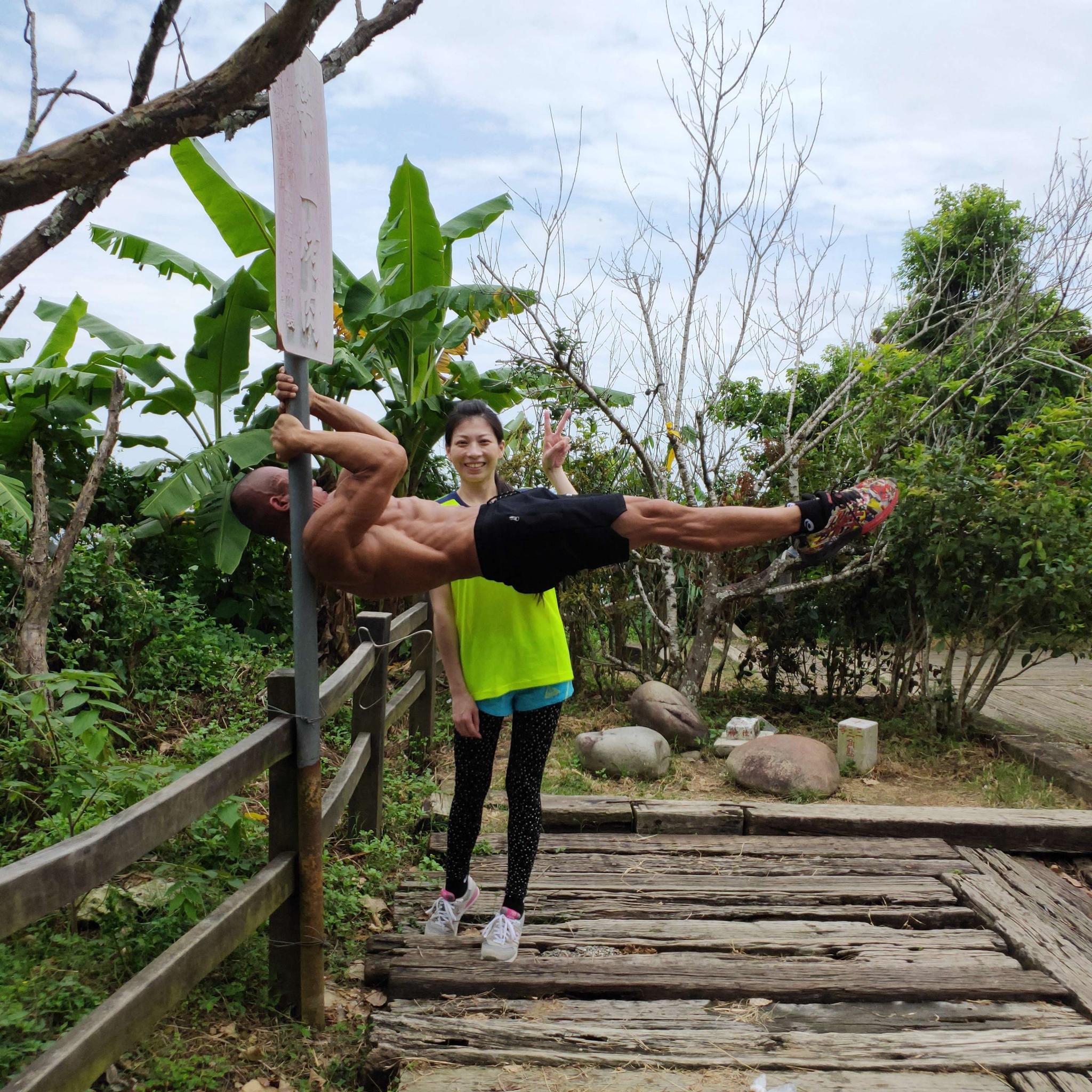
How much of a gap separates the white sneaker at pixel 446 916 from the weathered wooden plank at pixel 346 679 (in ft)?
2.73

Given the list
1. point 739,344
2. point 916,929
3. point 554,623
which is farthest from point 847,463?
point 554,623

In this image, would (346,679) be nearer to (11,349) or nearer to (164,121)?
(164,121)

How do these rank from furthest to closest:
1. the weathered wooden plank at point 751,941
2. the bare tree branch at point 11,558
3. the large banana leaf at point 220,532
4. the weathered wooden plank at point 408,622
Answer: the large banana leaf at point 220,532
the weathered wooden plank at point 408,622
the bare tree branch at point 11,558
the weathered wooden plank at point 751,941

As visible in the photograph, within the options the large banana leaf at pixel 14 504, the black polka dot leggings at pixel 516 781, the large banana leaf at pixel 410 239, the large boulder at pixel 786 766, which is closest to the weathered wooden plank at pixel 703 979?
the black polka dot leggings at pixel 516 781

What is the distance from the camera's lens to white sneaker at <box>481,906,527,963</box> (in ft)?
10.9

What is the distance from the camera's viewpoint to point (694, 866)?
4.36m

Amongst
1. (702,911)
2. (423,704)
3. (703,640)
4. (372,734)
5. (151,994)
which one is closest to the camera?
(151,994)

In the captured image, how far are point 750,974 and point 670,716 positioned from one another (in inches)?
141

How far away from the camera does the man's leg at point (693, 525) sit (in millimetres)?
2682

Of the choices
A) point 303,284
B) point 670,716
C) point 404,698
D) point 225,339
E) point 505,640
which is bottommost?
point 670,716

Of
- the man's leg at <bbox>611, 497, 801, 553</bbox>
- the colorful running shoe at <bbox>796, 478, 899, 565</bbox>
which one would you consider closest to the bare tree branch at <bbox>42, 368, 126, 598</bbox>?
the man's leg at <bbox>611, 497, 801, 553</bbox>

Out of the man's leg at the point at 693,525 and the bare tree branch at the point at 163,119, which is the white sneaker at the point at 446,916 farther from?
the bare tree branch at the point at 163,119

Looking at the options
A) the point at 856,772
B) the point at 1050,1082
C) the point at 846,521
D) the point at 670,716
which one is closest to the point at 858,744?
the point at 856,772

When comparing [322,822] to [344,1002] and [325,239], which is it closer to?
[344,1002]
